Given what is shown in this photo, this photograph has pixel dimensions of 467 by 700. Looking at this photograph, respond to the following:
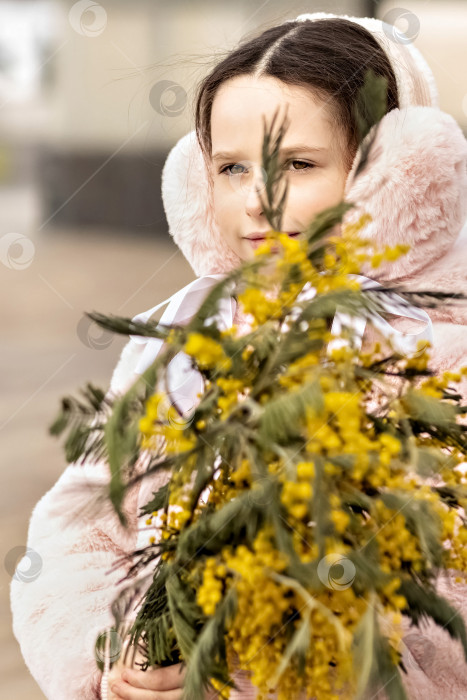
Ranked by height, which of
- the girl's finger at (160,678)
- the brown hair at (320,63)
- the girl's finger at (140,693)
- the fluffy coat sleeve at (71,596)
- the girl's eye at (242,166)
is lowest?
the fluffy coat sleeve at (71,596)

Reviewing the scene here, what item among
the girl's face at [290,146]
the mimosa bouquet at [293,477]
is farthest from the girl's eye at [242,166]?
the mimosa bouquet at [293,477]

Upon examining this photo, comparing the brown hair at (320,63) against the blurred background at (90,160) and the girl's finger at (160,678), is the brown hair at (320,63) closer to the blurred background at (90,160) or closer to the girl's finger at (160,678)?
the blurred background at (90,160)

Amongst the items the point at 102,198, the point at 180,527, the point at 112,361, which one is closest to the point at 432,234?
the point at 180,527

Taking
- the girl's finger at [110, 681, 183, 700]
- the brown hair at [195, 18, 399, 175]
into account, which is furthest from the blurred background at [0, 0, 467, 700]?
the girl's finger at [110, 681, 183, 700]

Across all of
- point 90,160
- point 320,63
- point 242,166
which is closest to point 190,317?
point 242,166

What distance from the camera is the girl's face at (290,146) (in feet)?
2.69

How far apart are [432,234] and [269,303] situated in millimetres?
383

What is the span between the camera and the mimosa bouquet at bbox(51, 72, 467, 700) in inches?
18.1

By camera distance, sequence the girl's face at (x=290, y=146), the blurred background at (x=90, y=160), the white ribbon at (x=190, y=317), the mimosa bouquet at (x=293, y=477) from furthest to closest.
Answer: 1. the blurred background at (x=90, y=160)
2. the girl's face at (x=290, y=146)
3. the white ribbon at (x=190, y=317)
4. the mimosa bouquet at (x=293, y=477)

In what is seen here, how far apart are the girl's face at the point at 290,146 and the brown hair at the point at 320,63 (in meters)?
0.01

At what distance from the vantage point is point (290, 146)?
2.69 feet

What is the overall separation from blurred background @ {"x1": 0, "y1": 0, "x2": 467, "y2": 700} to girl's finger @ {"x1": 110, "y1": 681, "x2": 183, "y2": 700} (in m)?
0.26

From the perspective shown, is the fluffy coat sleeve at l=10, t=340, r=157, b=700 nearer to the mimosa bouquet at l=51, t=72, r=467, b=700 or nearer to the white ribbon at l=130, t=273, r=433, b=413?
the white ribbon at l=130, t=273, r=433, b=413

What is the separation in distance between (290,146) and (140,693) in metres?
0.50
